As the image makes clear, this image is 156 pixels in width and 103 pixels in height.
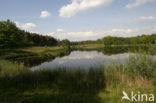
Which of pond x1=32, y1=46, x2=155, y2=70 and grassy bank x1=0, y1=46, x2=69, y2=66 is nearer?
pond x1=32, y1=46, x2=155, y2=70

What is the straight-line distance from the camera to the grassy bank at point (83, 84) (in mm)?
4000

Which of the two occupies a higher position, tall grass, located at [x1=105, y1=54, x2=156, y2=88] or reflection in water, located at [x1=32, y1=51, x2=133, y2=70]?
tall grass, located at [x1=105, y1=54, x2=156, y2=88]

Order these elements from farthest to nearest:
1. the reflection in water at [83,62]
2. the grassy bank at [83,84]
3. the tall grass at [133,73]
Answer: the reflection in water at [83,62], the tall grass at [133,73], the grassy bank at [83,84]

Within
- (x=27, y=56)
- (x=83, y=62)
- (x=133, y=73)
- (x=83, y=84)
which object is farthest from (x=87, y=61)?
(x=27, y=56)

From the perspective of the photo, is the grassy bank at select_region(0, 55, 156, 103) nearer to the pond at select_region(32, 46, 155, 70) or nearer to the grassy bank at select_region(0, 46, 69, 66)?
the pond at select_region(32, 46, 155, 70)

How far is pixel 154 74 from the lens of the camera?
500 centimetres

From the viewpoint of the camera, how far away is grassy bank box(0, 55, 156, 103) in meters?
4.00

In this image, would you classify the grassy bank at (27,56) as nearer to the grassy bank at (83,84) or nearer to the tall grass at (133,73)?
the grassy bank at (83,84)

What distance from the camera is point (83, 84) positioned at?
5.33 meters

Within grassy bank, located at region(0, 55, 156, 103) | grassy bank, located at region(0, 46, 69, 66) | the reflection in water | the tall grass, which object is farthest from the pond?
grassy bank, located at region(0, 46, 69, 66)

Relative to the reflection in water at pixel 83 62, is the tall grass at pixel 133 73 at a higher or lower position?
higher

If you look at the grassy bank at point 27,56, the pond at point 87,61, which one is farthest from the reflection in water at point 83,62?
the grassy bank at point 27,56

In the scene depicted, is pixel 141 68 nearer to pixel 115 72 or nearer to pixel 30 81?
pixel 115 72

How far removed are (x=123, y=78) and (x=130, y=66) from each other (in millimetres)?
1071
